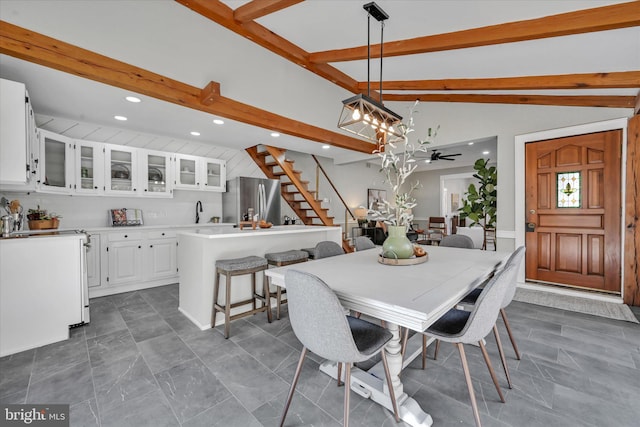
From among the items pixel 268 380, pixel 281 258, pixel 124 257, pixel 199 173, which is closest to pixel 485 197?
pixel 281 258

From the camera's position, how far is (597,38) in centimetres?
230

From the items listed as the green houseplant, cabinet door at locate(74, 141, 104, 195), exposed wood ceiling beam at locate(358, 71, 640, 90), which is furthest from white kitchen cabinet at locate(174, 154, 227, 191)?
the green houseplant

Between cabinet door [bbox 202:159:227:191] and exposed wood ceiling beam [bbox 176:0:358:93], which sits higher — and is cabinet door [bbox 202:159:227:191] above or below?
below

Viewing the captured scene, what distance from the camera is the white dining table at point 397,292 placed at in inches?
48.9

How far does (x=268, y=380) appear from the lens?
1913mm

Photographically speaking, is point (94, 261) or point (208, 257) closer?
point (208, 257)

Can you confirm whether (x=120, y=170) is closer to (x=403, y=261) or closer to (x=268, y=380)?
(x=268, y=380)

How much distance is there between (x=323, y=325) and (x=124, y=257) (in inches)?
152

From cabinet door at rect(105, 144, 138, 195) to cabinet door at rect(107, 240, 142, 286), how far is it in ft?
2.68

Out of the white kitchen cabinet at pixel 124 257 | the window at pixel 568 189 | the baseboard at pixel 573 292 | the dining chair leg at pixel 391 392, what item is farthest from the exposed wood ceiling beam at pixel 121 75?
the baseboard at pixel 573 292

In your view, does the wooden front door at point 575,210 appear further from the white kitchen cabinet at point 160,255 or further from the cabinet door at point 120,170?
the cabinet door at point 120,170

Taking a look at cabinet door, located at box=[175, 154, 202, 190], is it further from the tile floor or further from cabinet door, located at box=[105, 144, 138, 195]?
the tile floor

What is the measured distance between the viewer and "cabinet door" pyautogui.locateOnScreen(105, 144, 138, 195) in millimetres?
3936

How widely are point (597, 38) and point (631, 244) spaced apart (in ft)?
8.33
